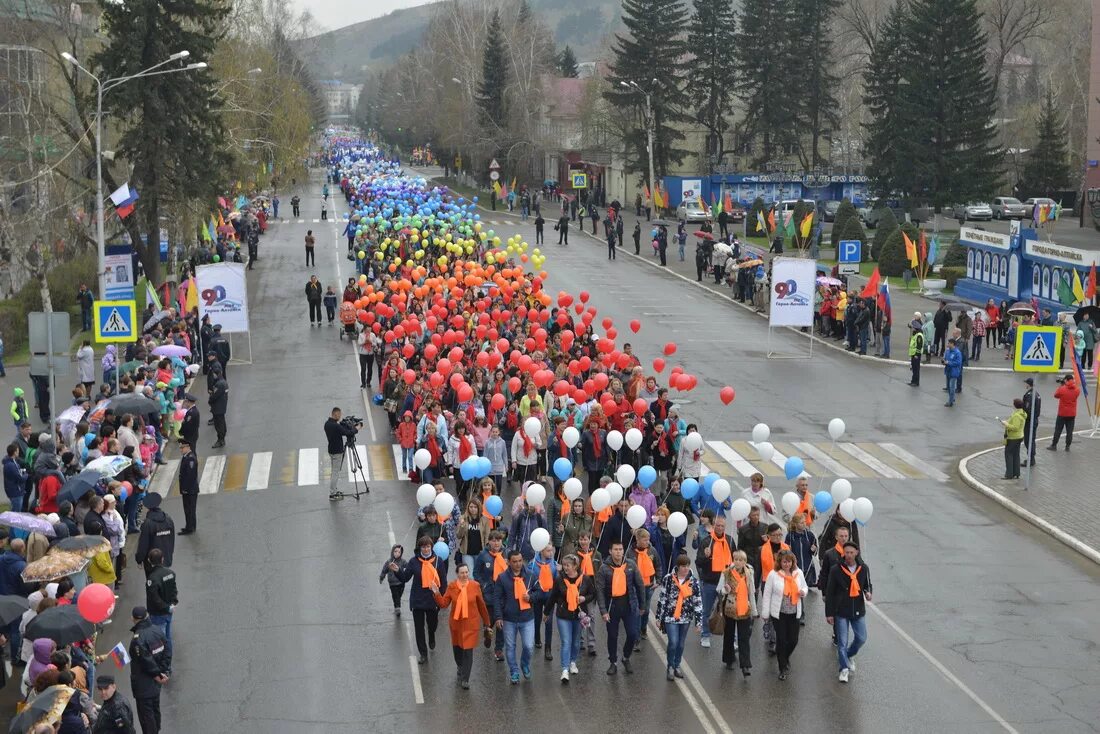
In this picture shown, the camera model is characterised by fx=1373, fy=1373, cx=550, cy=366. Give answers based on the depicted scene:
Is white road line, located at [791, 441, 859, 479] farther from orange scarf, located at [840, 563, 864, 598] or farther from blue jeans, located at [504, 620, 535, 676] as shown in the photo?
blue jeans, located at [504, 620, 535, 676]

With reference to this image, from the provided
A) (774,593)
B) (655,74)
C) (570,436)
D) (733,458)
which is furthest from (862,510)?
(655,74)

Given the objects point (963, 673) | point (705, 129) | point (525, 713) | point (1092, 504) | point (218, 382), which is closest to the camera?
point (525, 713)

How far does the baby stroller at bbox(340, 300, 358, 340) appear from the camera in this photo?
117 feet

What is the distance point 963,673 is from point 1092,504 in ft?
26.9

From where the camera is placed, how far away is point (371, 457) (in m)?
23.5

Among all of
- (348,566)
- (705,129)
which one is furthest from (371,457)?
(705,129)

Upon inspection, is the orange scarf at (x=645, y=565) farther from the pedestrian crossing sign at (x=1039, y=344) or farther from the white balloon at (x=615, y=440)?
the pedestrian crossing sign at (x=1039, y=344)

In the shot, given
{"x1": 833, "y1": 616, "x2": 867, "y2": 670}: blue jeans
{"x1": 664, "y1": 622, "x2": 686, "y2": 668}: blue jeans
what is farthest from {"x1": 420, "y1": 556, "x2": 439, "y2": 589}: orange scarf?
{"x1": 833, "y1": 616, "x2": 867, "y2": 670}: blue jeans

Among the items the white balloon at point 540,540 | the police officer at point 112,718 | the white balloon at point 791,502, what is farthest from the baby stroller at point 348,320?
the police officer at point 112,718

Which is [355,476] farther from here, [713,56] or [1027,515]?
[713,56]

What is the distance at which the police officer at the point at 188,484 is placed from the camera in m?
18.2

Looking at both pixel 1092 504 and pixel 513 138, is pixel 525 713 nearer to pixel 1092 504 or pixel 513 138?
pixel 1092 504

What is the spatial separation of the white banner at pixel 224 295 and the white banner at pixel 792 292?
12.8 metres

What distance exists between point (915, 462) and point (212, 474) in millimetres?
11799
